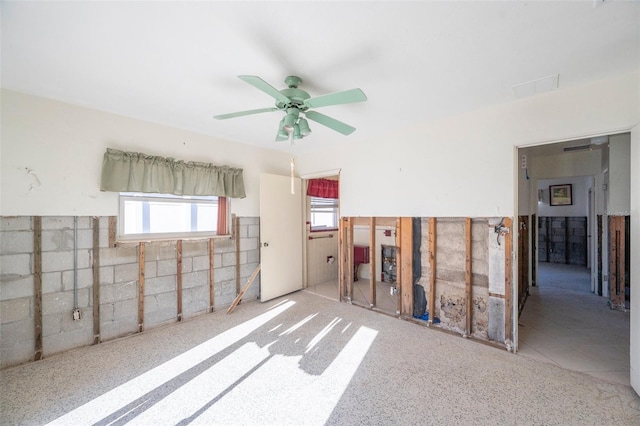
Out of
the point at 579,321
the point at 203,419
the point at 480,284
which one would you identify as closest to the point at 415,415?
the point at 203,419

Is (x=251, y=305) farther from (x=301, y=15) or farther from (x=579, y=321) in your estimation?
(x=579, y=321)

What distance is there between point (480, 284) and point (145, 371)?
3338 millimetres

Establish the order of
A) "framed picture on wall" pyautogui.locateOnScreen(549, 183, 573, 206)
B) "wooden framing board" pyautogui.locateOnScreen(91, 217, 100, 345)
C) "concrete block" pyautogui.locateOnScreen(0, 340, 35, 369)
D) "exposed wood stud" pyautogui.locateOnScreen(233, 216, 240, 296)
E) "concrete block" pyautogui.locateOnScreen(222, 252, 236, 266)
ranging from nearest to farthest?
"concrete block" pyautogui.locateOnScreen(0, 340, 35, 369), "wooden framing board" pyautogui.locateOnScreen(91, 217, 100, 345), "concrete block" pyautogui.locateOnScreen(222, 252, 236, 266), "exposed wood stud" pyautogui.locateOnScreen(233, 216, 240, 296), "framed picture on wall" pyautogui.locateOnScreen(549, 183, 573, 206)

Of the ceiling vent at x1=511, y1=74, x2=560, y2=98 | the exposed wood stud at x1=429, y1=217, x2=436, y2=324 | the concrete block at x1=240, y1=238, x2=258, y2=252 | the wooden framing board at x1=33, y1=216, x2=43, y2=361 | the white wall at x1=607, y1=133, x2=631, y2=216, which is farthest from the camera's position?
the concrete block at x1=240, y1=238, x2=258, y2=252

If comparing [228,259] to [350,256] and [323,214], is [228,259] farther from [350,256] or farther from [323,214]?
[323,214]

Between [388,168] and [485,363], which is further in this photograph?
[388,168]

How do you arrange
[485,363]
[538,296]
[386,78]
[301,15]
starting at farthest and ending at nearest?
[538,296], [485,363], [386,78], [301,15]

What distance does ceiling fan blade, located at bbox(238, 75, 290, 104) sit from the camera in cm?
146

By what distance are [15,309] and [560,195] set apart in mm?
10411

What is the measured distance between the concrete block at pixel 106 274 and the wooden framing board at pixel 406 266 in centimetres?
336

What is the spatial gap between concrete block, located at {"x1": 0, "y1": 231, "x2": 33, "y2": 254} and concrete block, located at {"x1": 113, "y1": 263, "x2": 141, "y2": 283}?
69 centimetres

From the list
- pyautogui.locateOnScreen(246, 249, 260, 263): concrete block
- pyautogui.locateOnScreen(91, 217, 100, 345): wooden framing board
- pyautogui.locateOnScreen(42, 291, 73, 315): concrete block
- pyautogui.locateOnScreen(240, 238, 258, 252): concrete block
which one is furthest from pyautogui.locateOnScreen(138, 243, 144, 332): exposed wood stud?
pyautogui.locateOnScreen(246, 249, 260, 263): concrete block

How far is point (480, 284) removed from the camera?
267cm

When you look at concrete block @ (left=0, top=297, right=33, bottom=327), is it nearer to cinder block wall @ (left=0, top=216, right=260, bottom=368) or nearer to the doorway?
cinder block wall @ (left=0, top=216, right=260, bottom=368)
